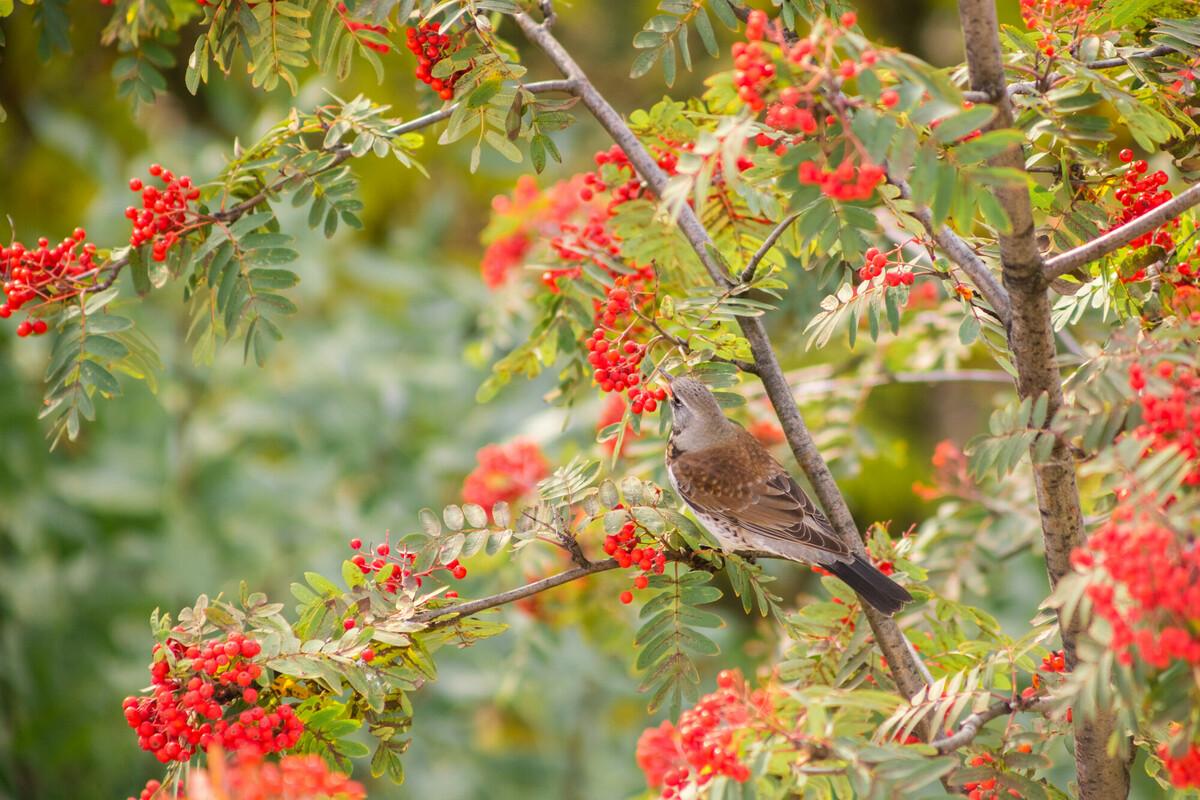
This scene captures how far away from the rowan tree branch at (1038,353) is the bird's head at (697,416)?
1265 millimetres

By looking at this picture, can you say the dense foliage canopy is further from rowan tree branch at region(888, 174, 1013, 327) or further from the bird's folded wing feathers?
the bird's folded wing feathers

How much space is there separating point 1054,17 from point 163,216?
175 cm

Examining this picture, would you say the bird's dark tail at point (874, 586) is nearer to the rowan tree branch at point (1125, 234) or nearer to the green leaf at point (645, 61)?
the rowan tree branch at point (1125, 234)

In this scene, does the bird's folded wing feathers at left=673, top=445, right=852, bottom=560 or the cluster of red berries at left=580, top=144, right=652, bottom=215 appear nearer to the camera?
the cluster of red berries at left=580, top=144, right=652, bottom=215

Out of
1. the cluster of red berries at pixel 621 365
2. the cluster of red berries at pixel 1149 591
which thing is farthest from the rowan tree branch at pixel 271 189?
the cluster of red berries at pixel 1149 591

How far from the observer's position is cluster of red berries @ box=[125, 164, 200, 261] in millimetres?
2033

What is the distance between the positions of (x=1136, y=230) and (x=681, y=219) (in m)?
0.84

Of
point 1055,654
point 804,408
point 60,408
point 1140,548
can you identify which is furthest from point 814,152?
point 804,408

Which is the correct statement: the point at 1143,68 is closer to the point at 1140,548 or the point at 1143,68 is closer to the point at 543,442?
the point at 1140,548

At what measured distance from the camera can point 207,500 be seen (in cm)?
497

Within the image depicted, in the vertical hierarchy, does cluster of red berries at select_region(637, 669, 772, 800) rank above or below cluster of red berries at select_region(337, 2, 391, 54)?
below

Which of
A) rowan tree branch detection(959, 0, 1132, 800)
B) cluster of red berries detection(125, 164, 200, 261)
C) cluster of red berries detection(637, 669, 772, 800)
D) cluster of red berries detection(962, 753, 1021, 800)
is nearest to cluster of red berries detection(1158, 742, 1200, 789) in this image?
rowan tree branch detection(959, 0, 1132, 800)

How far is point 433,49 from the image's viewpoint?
6.56 ft

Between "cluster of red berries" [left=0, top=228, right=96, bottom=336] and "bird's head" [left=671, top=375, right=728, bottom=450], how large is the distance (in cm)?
153
